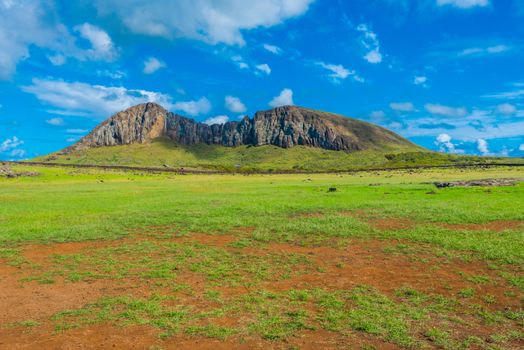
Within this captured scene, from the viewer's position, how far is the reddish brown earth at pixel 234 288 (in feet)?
35.6

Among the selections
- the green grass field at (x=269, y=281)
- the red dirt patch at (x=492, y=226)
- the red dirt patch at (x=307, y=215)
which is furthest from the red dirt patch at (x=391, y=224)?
the red dirt patch at (x=307, y=215)

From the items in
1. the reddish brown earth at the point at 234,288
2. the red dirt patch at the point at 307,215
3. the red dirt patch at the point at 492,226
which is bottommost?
the reddish brown earth at the point at 234,288

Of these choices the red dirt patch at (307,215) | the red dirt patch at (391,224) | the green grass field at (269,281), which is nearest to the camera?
the green grass field at (269,281)

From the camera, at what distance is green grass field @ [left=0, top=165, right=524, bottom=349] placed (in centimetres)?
1128

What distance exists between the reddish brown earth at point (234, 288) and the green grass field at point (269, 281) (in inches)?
2.5

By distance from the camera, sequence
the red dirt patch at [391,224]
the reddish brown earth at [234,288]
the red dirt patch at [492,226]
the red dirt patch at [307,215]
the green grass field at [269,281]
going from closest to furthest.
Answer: the reddish brown earth at [234,288]
the green grass field at [269,281]
the red dirt patch at [492,226]
the red dirt patch at [391,224]
the red dirt patch at [307,215]

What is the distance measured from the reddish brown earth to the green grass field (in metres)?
0.06

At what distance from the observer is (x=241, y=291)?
583 inches

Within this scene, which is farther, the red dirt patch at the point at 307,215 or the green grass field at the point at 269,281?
the red dirt patch at the point at 307,215

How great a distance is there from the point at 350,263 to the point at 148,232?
52.3ft

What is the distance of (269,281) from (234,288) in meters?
1.80

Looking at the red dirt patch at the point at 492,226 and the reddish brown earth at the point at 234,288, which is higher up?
the red dirt patch at the point at 492,226

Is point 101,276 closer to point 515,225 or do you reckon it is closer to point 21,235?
point 21,235

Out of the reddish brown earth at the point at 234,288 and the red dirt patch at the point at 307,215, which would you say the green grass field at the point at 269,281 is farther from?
the red dirt patch at the point at 307,215
